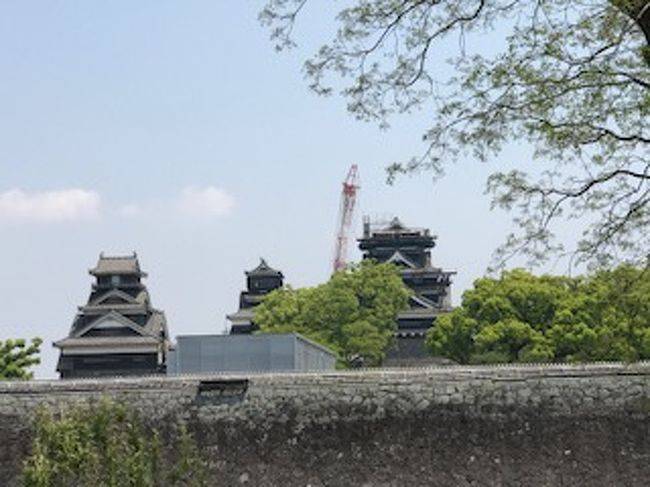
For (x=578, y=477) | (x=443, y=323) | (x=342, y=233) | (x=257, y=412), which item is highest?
(x=342, y=233)

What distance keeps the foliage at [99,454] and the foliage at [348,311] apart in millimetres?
32989

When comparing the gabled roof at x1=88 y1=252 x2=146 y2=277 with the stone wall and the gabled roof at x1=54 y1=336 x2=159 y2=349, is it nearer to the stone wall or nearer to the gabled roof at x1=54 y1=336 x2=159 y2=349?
the gabled roof at x1=54 y1=336 x2=159 y2=349

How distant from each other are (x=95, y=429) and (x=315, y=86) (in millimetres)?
8082

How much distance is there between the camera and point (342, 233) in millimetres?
105938

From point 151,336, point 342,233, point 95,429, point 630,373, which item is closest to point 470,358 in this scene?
point 151,336

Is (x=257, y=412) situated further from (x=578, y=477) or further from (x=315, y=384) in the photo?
(x=578, y=477)

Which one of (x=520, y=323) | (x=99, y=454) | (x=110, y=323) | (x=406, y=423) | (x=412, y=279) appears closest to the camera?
(x=99, y=454)

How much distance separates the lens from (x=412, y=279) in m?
70.6

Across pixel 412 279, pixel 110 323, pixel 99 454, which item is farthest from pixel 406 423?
pixel 412 279

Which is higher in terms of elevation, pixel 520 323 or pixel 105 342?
pixel 105 342

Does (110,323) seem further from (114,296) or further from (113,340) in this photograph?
(114,296)

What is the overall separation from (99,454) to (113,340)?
136 feet

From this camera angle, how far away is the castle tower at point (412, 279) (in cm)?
6000

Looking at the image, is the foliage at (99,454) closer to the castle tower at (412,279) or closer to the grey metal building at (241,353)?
the grey metal building at (241,353)
